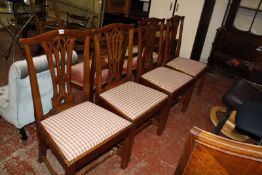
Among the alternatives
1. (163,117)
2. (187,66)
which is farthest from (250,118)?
(187,66)

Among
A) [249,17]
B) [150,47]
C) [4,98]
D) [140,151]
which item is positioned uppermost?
[249,17]

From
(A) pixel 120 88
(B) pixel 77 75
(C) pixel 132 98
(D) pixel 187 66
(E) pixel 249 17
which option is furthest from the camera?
(E) pixel 249 17

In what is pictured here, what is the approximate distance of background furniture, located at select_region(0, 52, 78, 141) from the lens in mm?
1354

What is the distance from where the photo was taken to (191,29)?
3357 millimetres

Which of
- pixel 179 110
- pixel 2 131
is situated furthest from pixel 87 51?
pixel 179 110

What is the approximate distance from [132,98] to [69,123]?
1.78 ft

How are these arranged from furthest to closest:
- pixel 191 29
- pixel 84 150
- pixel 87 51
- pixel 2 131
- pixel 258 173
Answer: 1. pixel 191 29
2. pixel 2 131
3. pixel 87 51
4. pixel 84 150
5. pixel 258 173

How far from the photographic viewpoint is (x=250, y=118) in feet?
5.07

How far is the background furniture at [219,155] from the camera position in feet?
1.95

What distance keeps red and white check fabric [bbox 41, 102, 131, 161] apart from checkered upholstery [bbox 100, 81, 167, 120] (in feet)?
0.44

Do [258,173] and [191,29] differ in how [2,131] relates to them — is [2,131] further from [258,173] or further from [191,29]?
[191,29]

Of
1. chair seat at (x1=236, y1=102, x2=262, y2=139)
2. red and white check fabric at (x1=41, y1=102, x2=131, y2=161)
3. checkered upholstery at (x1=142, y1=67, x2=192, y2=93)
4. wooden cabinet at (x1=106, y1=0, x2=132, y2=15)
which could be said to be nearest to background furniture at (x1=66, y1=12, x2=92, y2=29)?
wooden cabinet at (x1=106, y1=0, x2=132, y2=15)

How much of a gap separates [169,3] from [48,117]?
284cm

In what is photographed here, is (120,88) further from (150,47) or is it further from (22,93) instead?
(22,93)
